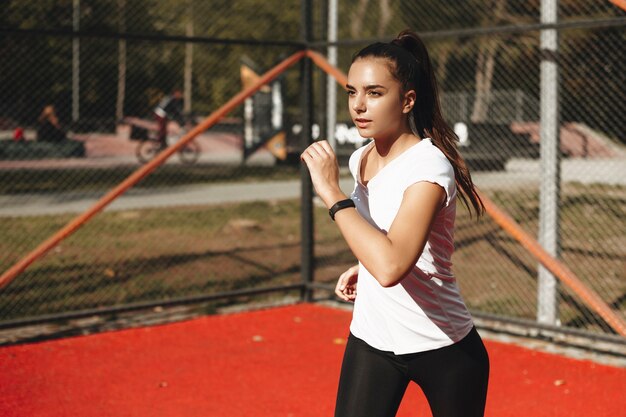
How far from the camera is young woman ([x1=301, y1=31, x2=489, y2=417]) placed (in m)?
2.56

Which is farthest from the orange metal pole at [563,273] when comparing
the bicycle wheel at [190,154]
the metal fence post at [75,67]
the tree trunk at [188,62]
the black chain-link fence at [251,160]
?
the tree trunk at [188,62]

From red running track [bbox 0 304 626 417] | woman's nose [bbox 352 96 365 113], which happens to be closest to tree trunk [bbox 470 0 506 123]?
red running track [bbox 0 304 626 417]

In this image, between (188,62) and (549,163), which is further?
(188,62)

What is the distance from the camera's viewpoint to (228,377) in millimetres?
5590

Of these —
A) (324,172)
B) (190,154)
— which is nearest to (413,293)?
(324,172)

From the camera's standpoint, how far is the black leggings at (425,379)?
8.71ft

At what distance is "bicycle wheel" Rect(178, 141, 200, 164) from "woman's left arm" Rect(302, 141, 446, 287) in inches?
767

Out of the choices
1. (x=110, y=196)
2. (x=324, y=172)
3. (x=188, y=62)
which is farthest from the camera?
(x=188, y=62)

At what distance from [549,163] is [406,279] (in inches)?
166

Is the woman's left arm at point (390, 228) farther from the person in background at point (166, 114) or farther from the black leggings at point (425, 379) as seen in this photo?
the person in background at point (166, 114)

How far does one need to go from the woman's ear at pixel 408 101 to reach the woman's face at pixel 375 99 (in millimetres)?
13

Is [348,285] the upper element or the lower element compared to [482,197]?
upper

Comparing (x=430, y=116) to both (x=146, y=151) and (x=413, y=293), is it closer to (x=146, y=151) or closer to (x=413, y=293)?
(x=413, y=293)

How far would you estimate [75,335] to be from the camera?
6.68m
